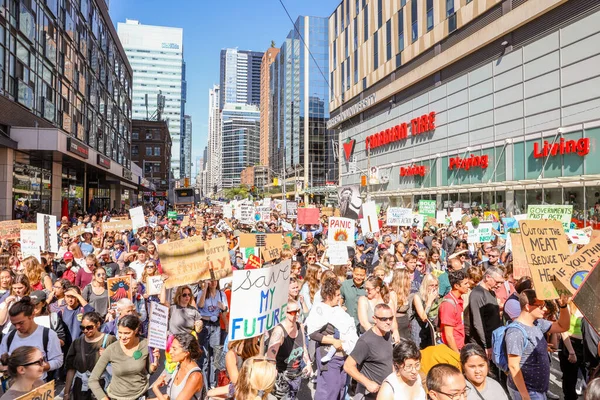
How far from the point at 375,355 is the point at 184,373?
1.75m

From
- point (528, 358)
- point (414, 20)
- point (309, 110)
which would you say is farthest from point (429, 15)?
point (309, 110)

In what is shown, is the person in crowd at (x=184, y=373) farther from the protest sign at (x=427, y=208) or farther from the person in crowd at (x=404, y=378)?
the protest sign at (x=427, y=208)

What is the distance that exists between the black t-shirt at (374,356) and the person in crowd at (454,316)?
106 cm

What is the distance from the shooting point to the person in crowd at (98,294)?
6988mm

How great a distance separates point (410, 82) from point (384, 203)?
11.2m

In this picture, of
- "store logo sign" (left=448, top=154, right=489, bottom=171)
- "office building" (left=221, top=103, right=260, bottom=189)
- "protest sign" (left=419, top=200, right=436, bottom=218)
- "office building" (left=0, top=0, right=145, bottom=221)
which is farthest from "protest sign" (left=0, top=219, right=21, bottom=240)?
"office building" (left=221, top=103, right=260, bottom=189)

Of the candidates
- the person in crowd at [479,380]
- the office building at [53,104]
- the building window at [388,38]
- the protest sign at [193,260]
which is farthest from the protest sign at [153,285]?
the building window at [388,38]

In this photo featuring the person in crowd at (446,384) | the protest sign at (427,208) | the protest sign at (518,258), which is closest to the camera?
the person in crowd at (446,384)

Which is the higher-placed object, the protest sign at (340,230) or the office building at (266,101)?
the office building at (266,101)

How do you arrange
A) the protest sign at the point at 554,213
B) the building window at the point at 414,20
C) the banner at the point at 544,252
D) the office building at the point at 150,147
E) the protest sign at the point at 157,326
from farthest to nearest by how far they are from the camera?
1. the office building at the point at 150,147
2. the building window at the point at 414,20
3. the protest sign at the point at 554,213
4. the protest sign at the point at 157,326
5. the banner at the point at 544,252

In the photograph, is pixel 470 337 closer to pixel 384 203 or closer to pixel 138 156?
pixel 384 203

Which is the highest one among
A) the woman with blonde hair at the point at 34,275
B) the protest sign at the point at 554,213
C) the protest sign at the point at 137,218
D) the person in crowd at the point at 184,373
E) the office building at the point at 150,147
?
the office building at the point at 150,147

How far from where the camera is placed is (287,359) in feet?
15.7

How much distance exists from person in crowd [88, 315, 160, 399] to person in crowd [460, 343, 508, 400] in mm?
3044
